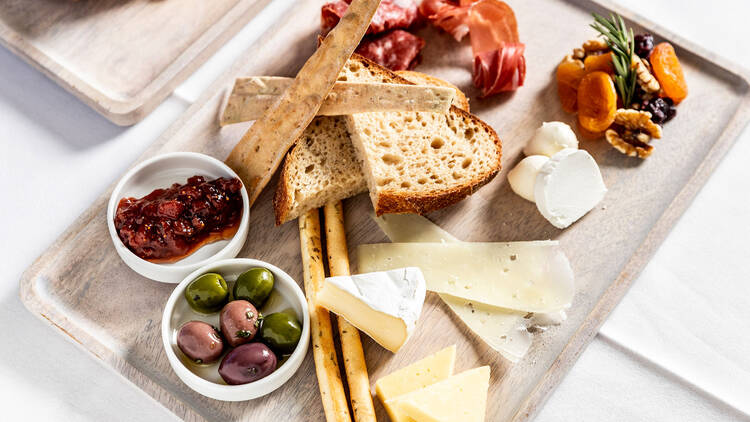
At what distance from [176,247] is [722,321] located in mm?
1896

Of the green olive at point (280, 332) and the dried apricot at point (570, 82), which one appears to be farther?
the dried apricot at point (570, 82)

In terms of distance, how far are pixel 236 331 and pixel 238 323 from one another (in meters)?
0.02

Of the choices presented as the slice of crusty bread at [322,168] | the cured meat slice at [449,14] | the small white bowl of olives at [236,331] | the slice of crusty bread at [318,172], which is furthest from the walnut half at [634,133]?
the small white bowl of olives at [236,331]

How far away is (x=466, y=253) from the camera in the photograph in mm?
2229

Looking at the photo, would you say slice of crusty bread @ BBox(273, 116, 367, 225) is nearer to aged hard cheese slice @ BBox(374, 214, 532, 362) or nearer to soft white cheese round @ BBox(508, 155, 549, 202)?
aged hard cheese slice @ BBox(374, 214, 532, 362)

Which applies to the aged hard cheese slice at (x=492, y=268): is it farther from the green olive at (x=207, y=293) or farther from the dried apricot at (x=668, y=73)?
the dried apricot at (x=668, y=73)

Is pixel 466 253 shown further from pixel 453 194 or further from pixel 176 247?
pixel 176 247

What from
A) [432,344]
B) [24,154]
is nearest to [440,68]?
[432,344]

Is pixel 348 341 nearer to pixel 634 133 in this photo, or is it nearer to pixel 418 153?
pixel 418 153

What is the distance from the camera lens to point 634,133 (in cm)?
250

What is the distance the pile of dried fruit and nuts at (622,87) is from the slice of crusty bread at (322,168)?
0.47 m

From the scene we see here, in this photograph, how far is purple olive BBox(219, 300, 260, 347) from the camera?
189 cm

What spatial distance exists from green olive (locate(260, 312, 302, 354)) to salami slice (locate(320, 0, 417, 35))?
1.18 m

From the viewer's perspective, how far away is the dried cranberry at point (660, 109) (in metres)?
2.50
